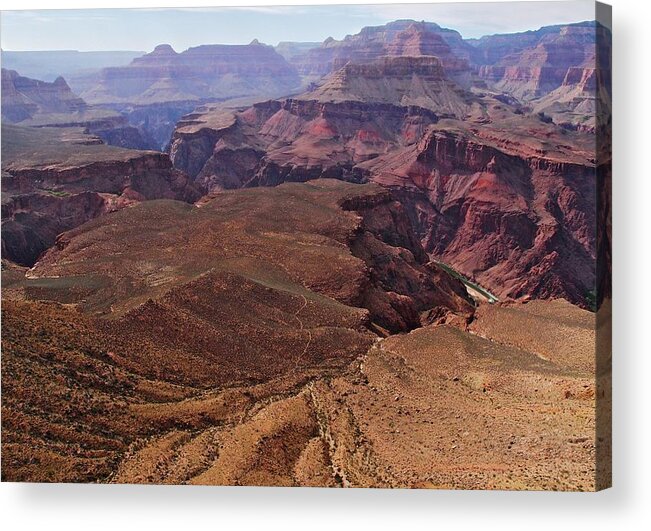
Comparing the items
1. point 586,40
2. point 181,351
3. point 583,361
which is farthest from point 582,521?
point 586,40

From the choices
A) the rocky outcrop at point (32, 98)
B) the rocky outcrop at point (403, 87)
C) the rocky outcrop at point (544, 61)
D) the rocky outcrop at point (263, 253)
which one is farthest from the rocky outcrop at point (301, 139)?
the rocky outcrop at point (263, 253)

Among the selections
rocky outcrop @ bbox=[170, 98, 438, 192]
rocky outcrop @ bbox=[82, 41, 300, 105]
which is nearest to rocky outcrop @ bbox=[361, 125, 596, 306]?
rocky outcrop @ bbox=[170, 98, 438, 192]

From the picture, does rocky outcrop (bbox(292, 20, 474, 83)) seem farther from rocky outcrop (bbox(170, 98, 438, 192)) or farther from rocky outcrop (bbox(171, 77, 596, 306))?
rocky outcrop (bbox(170, 98, 438, 192))

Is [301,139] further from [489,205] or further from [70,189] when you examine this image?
[70,189]

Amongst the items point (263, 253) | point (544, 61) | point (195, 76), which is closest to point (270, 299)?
point (263, 253)

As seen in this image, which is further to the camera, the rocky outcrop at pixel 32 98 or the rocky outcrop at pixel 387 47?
the rocky outcrop at pixel 387 47

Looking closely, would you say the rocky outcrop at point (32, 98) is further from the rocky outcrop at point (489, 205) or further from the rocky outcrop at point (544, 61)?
the rocky outcrop at point (489, 205)

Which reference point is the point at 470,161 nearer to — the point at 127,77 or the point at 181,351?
the point at 127,77

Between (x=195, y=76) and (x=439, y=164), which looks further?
(x=439, y=164)
